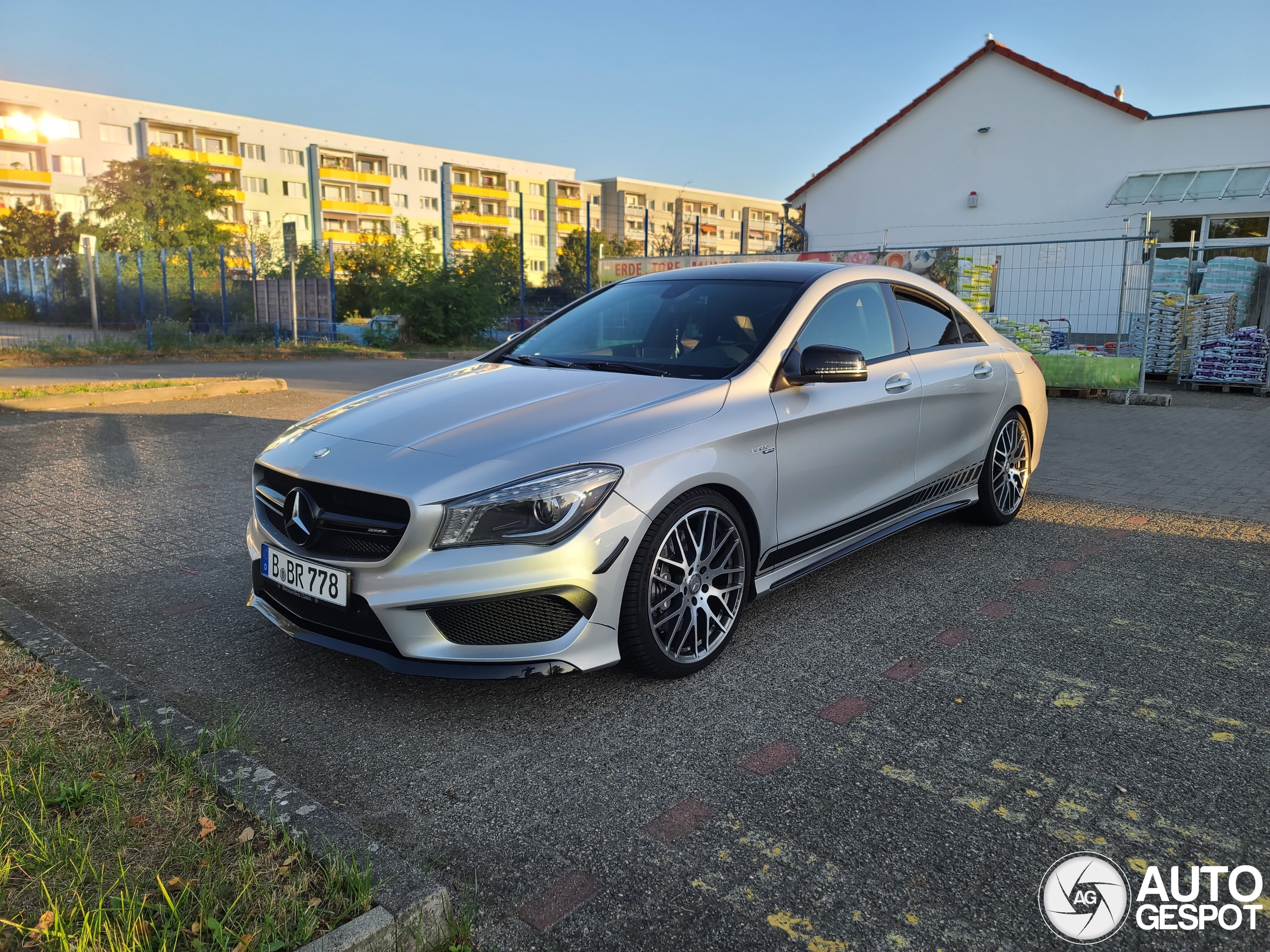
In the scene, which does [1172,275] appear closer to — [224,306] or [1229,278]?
[1229,278]

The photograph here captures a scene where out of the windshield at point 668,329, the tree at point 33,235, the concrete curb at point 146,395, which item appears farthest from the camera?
the tree at point 33,235

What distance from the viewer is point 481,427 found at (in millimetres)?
3354

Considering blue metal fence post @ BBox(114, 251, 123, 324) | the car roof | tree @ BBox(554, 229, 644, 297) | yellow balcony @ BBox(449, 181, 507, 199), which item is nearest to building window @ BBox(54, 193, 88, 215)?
yellow balcony @ BBox(449, 181, 507, 199)

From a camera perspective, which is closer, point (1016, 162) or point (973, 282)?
point (973, 282)

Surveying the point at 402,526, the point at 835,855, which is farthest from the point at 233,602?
the point at 835,855

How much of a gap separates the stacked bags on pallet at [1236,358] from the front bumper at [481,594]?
45.6ft

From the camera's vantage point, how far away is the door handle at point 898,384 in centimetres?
446

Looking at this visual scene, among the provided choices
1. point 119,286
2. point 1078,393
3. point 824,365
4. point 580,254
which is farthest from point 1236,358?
point 580,254

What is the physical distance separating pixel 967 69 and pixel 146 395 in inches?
872

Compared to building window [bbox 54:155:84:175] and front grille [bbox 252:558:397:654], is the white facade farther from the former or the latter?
building window [bbox 54:155:84:175]

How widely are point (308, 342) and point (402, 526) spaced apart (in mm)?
22712

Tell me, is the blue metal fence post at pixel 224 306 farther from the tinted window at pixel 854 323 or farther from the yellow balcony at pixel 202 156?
the yellow balcony at pixel 202 156

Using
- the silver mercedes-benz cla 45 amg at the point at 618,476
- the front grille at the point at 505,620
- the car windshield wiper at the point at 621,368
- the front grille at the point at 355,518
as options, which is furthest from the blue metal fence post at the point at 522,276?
the front grille at the point at 505,620

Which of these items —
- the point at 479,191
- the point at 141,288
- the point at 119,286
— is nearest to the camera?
the point at 141,288
